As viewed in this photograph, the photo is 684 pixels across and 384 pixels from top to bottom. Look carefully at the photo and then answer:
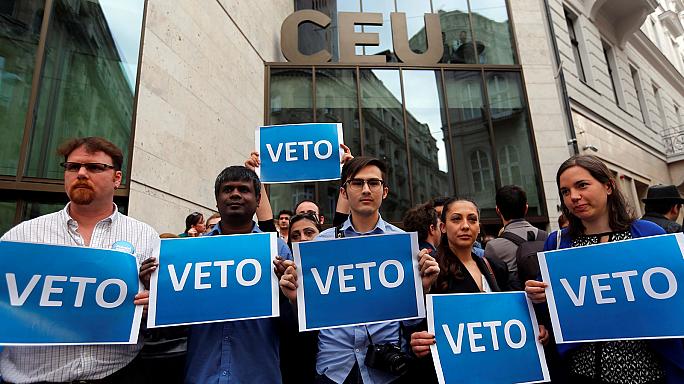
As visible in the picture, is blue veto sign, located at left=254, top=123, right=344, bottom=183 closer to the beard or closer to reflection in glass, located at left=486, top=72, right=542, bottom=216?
the beard

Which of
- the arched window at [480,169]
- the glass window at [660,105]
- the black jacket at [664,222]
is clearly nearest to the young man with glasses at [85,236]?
the black jacket at [664,222]

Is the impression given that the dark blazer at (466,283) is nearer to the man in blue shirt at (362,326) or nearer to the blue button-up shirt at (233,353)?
the man in blue shirt at (362,326)

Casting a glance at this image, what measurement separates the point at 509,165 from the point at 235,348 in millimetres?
9708

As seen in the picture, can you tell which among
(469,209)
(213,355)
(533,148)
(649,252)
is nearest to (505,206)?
(469,209)

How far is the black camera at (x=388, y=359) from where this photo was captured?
198cm

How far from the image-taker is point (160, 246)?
2080mm

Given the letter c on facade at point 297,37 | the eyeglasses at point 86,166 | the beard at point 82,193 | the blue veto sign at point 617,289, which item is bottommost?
the blue veto sign at point 617,289

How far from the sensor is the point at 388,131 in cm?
1018

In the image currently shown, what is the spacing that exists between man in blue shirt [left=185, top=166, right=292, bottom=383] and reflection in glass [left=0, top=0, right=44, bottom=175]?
454 centimetres

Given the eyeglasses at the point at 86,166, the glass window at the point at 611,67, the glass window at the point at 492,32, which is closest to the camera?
the eyeglasses at the point at 86,166

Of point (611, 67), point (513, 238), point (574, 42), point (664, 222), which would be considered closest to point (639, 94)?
point (611, 67)

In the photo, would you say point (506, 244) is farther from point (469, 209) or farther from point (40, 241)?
point (40, 241)

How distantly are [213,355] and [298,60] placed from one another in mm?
9373

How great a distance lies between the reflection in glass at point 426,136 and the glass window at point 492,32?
166 cm
